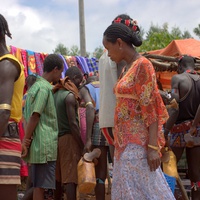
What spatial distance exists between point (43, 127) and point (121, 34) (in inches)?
62.9

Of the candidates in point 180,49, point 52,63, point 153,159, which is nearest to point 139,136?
point 153,159

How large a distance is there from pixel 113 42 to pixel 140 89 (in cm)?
47

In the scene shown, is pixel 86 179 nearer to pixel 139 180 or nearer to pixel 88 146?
pixel 88 146

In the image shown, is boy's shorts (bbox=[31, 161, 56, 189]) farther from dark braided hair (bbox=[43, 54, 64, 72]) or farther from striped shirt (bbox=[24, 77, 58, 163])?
dark braided hair (bbox=[43, 54, 64, 72])

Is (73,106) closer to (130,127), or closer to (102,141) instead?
(102,141)

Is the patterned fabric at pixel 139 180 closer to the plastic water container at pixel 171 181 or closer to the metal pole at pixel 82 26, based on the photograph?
the plastic water container at pixel 171 181

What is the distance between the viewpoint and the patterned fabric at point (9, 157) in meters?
3.19

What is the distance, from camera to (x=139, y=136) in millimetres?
3291

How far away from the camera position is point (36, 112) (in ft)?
15.0

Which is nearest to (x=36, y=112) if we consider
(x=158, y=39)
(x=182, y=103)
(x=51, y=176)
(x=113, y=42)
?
(x=51, y=176)

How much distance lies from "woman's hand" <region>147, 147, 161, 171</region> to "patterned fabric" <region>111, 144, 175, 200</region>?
0.14 ft

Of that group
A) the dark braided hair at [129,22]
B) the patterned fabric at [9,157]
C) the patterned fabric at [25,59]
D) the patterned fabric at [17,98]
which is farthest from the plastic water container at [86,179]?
the patterned fabric at [25,59]

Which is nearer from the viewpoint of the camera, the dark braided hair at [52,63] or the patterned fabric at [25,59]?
the dark braided hair at [52,63]

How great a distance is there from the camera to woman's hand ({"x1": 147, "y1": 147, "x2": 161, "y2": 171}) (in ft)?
10.5
